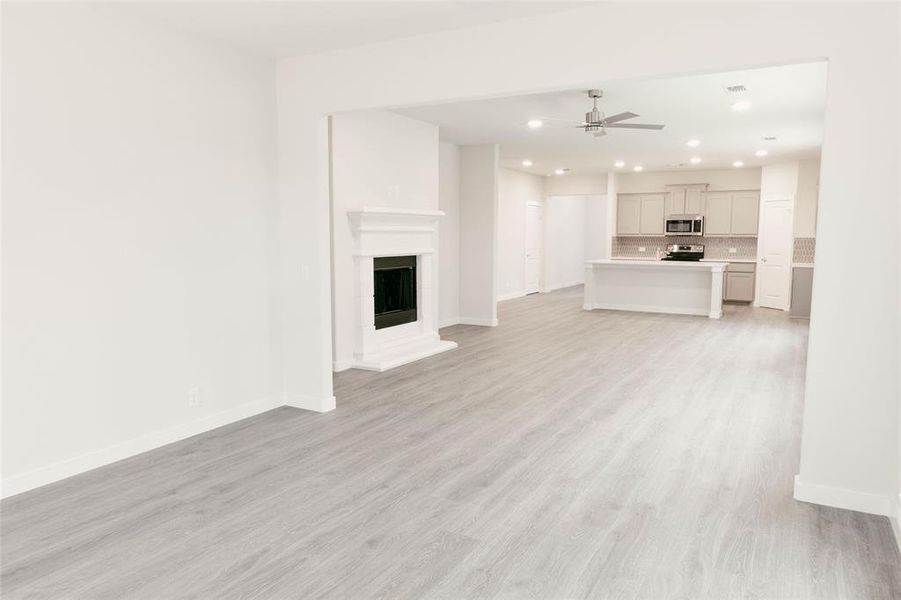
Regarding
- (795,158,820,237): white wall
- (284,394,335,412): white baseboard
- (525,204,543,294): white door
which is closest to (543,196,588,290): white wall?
(525,204,543,294): white door

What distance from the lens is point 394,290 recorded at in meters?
7.02

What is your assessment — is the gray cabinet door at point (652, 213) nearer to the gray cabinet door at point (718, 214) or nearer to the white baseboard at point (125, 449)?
the gray cabinet door at point (718, 214)

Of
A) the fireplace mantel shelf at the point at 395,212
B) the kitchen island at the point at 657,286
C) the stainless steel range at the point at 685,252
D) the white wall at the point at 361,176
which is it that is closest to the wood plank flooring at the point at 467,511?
the white wall at the point at 361,176

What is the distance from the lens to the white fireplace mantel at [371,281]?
6.26 meters

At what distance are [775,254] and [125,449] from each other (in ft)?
37.1

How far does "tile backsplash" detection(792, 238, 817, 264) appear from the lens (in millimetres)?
10523

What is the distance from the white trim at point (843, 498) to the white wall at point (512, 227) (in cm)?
910

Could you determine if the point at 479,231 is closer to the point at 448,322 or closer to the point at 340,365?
the point at 448,322

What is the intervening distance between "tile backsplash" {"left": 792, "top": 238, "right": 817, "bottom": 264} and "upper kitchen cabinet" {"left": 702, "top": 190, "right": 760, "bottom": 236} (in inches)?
54.8

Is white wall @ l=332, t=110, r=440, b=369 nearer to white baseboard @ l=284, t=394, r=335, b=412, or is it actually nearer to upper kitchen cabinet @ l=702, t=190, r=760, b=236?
white baseboard @ l=284, t=394, r=335, b=412

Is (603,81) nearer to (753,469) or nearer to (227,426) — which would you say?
(753,469)

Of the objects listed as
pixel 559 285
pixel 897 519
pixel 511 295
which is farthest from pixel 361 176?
pixel 559 285

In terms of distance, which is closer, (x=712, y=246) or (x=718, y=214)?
(x=718, y=214)

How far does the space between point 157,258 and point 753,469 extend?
3.91m
